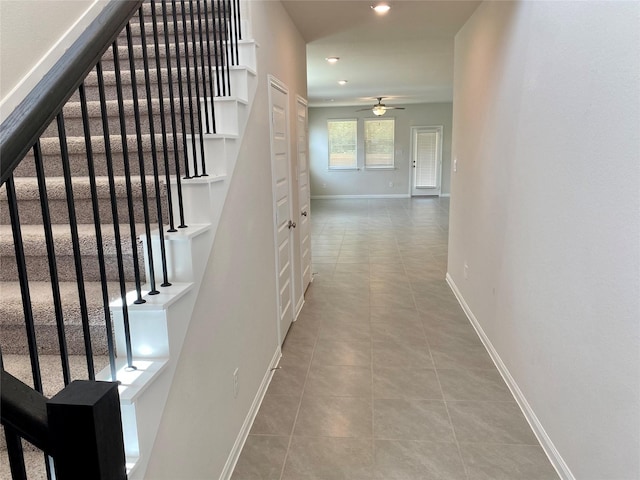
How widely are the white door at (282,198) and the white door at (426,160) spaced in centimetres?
988

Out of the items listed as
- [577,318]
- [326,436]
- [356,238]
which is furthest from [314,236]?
[577,318]

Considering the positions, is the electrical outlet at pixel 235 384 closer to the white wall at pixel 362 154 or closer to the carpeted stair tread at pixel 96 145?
the carpeted stair tread at pixel 96 145

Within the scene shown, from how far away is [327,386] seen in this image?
117 inches

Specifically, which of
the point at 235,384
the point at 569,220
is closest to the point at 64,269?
the point at 235,384

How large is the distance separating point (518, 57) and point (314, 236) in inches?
217

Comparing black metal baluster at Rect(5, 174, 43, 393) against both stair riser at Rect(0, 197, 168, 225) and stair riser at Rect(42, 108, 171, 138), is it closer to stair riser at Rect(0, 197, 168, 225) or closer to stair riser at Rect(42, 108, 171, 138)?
stair riser at Rect(0, 197, 168, 225)

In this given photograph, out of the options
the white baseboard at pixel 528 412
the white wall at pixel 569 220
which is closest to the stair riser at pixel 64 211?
the white wall at pixel 569 220

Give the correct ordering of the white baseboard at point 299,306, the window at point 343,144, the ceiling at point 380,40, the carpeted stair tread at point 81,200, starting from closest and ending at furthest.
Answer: the carpeted stair tread at point 81,200 → the ceiling at point 380,40 → the white baseboard at point 299,306 → the window at point 343,144

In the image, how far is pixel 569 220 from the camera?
197 cm

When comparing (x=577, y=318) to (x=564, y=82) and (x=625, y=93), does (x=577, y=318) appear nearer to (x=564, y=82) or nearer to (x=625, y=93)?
(x=625, y=93)

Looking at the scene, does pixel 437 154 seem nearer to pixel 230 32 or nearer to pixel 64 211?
pixel 230 32

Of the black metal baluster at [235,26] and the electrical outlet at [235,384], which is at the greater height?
the black metal baluster at [235,26]

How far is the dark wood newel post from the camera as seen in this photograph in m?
0.63

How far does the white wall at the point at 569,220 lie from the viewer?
156cm
